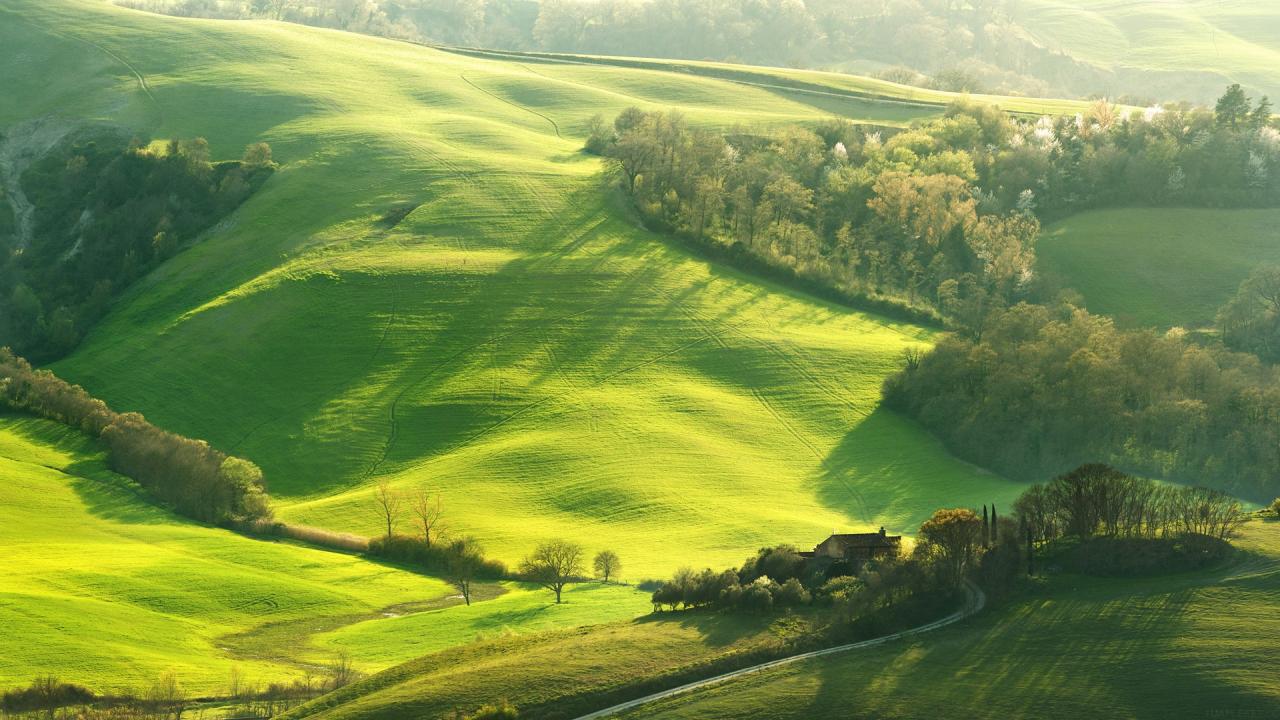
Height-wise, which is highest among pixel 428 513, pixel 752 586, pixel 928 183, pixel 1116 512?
pixel 928 183

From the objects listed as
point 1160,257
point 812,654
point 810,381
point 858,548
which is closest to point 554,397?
point 810,381

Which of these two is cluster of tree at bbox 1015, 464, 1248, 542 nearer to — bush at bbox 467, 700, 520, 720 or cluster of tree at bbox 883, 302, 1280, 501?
cluster of tree at bbox 883, 302, 1280, 501

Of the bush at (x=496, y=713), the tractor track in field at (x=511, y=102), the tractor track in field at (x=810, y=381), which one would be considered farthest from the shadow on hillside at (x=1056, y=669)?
the tractor track in field at (x=511, y=102)

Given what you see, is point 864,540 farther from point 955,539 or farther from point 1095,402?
point 1095,402

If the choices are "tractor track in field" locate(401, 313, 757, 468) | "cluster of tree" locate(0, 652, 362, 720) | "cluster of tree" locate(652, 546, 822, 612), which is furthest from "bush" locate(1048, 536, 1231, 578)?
"tractor track in field" locate(401, 313, 757, 468)

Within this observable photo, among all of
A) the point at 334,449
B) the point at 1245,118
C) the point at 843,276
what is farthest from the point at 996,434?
the point at 1245,118

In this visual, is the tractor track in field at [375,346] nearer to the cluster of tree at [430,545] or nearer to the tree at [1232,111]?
the cluster of tree at [430,545]

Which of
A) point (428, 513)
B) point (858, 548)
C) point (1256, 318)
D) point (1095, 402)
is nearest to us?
point (858, 548)
